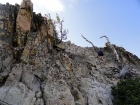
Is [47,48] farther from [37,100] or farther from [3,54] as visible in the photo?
[37,100]

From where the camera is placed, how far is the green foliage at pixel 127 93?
1212 cm

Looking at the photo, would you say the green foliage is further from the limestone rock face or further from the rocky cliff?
the limestone rock face

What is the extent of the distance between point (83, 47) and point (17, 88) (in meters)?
14.2

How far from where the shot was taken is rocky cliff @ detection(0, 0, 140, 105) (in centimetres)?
962

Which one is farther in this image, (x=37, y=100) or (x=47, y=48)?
(x=47, y=48)

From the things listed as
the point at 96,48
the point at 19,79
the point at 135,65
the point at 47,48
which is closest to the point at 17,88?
the point at 19,79

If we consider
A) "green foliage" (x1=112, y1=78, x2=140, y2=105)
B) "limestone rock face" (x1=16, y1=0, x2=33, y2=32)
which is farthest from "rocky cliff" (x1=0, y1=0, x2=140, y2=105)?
"green foliage" (x1=112, y1=78, x2=140, y2=105)

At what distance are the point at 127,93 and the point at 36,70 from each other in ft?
22.9

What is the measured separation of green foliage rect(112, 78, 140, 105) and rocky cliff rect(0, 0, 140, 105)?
1.72 feet

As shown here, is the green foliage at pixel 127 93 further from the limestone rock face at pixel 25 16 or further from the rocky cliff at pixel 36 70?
the limestone rock face at pixel 25 16

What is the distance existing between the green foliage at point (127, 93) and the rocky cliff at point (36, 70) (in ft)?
1.72

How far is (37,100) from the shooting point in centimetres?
942

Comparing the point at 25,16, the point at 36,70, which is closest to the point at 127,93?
the point at 36,70

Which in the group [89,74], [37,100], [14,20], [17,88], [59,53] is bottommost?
[37,100]
